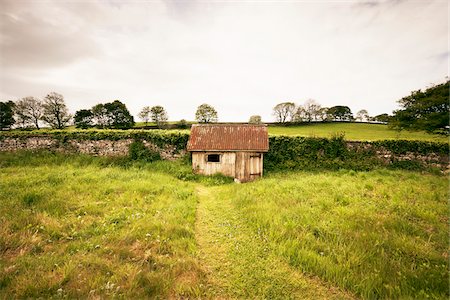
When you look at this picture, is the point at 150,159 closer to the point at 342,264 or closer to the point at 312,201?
the point at 312,201

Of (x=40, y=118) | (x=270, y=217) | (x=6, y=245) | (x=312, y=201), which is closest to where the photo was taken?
(x=6, y=245)

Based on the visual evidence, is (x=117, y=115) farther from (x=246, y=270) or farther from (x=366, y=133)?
(x=366, y=133)

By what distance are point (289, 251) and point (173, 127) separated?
1702 inches

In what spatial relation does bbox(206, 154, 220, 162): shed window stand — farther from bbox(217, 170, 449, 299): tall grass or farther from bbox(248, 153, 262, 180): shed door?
bbox(217, 170, 449, 299): tall grass

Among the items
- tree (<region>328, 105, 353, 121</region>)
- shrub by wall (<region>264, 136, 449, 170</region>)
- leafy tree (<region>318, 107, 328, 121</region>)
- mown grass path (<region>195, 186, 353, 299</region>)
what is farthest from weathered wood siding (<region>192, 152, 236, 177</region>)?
tree (<region>328, 105, 353, 121</region>)

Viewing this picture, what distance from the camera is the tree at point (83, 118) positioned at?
1796 inches

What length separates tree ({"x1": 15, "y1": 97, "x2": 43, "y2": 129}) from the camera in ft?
131

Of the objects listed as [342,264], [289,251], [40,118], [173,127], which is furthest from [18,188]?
[40,118]

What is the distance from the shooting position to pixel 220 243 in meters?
6.20

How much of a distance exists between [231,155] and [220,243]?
9.77 m

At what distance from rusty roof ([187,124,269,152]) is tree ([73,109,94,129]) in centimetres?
4217

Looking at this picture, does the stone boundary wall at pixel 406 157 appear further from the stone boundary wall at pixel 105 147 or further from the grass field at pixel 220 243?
the grass field at pixel 220 243

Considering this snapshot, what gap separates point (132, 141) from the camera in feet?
60.6

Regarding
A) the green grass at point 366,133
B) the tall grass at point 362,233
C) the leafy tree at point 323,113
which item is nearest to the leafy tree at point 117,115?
the green grass at point 366,133
